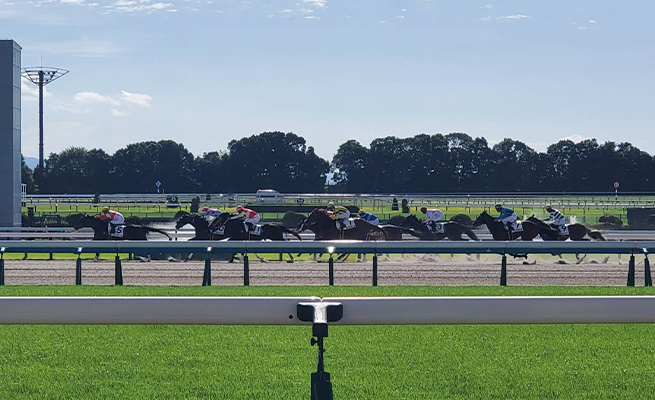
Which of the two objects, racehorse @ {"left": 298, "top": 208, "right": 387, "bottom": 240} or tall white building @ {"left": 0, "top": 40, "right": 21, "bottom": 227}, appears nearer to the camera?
racehorse @ {"left": 298, "top": 208, "right": 387, "bottom": 240}

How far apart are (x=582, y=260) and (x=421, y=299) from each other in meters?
16.8

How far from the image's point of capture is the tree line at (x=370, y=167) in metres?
77.2

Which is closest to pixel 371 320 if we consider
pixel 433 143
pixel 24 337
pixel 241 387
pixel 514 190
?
pixel 241 387

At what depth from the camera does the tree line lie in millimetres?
77250

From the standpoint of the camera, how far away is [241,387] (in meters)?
4.00

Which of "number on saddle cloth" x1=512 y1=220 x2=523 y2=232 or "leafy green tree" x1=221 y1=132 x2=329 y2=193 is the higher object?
"leafy green tree" x1=221 y1=132 x2=329 y2=193

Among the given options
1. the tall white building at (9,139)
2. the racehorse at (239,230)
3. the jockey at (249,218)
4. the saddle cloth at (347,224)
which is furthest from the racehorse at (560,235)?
the tall white building at (9,139)

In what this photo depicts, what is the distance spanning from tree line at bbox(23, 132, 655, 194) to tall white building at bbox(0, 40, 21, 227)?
4988cm

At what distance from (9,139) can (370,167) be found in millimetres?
60424

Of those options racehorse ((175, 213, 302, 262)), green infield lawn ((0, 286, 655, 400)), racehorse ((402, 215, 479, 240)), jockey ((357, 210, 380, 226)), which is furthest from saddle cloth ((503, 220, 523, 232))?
green infield lawn ((0, 286, 655, 400))

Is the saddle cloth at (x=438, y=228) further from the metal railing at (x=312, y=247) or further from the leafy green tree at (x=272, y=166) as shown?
the leafy green tree at (x=272, y=166)

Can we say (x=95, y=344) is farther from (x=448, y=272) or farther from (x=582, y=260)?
(x=582, y=260)

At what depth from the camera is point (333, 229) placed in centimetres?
2045

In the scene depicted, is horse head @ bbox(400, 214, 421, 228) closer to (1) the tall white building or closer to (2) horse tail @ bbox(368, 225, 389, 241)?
(2) horse tail @ bbox(368, 225, 389, 241)
